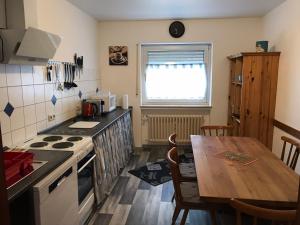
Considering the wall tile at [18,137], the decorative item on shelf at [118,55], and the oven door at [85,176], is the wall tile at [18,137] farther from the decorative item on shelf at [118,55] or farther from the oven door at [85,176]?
the decorative item on shelf at [118,55]

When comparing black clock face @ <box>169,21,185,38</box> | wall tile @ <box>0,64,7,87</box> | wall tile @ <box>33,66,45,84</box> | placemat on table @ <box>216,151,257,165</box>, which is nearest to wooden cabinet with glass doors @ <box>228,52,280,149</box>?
black clock face @ <box>169,21,185,38</box>

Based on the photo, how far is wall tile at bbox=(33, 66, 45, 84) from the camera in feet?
7.64

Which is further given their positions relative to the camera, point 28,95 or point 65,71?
point 65,71

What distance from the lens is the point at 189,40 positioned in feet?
13.3

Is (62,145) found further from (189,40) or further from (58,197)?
(189,40)

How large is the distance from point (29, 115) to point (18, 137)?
9.4 inches

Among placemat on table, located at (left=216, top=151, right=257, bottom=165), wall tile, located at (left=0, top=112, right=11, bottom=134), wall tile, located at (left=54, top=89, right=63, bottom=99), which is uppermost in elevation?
wall tile, located at (left=54, top=89, right=63, bottom=99)

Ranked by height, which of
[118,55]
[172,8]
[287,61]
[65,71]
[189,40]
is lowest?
[65,71]

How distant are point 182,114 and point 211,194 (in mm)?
2895

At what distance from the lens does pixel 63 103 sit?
2.93 meters

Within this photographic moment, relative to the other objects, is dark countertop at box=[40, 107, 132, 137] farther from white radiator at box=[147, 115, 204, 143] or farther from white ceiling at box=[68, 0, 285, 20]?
white ceiling at box=[68, 0, 285, 20]

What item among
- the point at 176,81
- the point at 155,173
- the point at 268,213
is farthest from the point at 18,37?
the point at 176,81

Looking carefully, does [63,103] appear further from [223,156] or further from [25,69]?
[223,156]

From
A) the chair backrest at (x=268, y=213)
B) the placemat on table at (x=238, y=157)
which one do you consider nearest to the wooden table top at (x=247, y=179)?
the placemat on table at (x=238, y=157)
